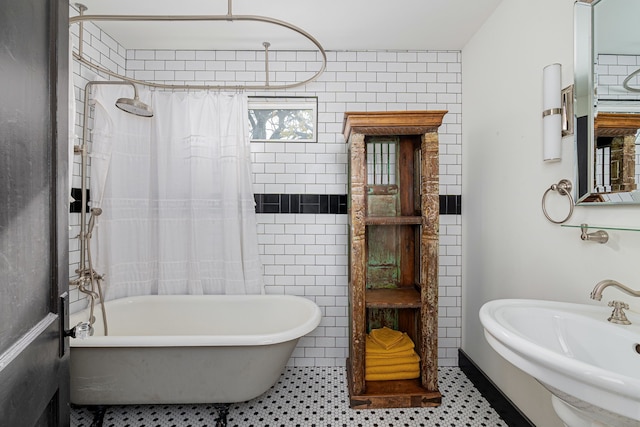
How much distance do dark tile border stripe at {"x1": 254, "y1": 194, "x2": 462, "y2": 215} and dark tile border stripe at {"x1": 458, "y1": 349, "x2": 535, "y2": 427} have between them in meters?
1.16

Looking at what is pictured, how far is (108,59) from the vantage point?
240 centimetres

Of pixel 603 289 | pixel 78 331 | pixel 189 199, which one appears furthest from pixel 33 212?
pixel 189 199

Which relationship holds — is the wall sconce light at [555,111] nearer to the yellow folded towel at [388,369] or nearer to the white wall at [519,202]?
the white wall at [519,202]

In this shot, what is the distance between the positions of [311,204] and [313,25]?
4.26 feet

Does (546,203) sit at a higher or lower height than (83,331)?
higher

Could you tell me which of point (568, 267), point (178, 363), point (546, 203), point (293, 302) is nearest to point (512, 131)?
point (546, 203)

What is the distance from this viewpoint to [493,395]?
6.70 ft

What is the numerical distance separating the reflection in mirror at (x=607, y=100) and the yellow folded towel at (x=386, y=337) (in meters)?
1.43

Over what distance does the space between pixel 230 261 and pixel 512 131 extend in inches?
82.9

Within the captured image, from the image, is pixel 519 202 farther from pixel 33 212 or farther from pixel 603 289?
pixel 33 212

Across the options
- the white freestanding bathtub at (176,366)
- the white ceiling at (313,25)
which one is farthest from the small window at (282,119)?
the white freestanding bathtub at (176,366)

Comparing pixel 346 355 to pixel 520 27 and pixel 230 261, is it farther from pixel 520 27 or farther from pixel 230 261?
pixel 520 27

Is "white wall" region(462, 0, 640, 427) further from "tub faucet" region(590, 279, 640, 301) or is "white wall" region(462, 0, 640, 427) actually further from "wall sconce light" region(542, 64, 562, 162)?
"tub faucet" region(590, 279, 640, 301)

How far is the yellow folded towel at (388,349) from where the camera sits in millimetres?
2199
